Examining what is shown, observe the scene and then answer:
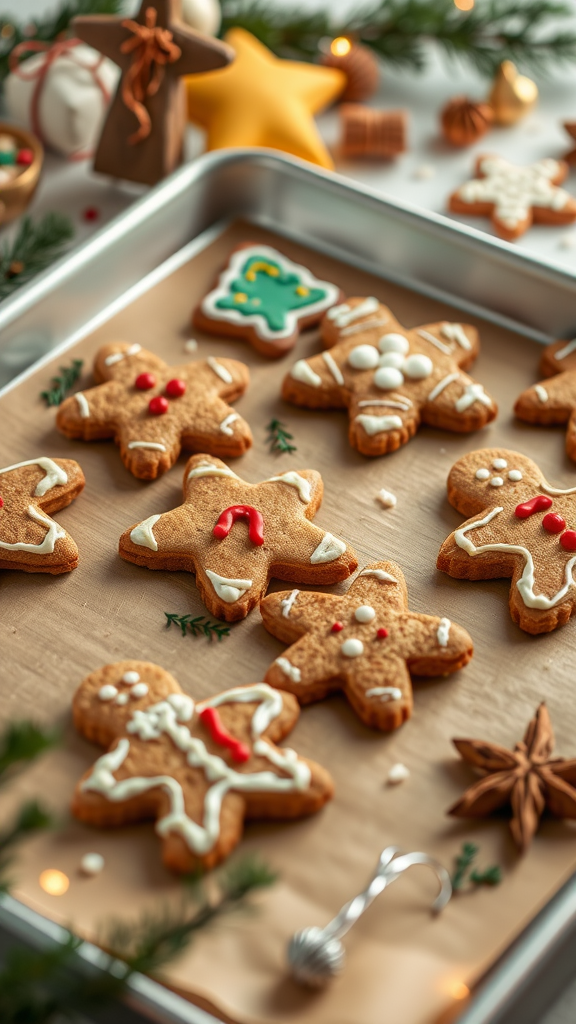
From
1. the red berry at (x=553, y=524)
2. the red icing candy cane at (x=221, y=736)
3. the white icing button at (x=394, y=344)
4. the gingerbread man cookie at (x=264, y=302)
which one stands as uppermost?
the red berry at (x=553, y=524)

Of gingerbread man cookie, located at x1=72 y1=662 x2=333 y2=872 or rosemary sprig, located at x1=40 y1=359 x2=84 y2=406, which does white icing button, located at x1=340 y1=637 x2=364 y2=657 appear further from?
rosemary sprig, located at x1=40 y1=359 x2=84 y2=406

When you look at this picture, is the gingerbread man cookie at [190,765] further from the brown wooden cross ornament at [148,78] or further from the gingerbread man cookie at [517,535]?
the brown wooden cross ornament at [148,78]

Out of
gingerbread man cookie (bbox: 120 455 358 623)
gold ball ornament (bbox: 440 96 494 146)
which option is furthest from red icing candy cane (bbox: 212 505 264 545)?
gold ball ornament (bbox: 440 96 494 146)

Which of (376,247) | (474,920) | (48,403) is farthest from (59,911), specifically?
(376,247)

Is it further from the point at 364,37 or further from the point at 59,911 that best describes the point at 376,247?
the point at 59,911

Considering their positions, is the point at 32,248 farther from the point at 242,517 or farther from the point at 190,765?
the point at 190,765

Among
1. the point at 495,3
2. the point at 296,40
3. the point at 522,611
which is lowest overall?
the point at 522,611

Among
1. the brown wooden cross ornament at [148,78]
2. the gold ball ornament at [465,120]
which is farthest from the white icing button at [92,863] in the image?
the gold ball ornament at [465,120]
